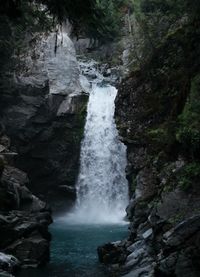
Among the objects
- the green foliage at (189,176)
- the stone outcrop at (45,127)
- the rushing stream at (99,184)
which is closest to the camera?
the green foliage at (189,176)

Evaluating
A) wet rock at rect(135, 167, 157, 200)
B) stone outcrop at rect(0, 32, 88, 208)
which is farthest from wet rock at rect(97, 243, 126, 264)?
stone outcrop at rect(0, 32, 88, 208)

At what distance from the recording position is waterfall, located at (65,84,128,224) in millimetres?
29984

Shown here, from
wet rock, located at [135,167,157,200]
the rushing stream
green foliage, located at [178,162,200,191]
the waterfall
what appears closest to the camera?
green foliage, located at [178,162,200,191]

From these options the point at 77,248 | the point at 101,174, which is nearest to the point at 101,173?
the point at 101,174

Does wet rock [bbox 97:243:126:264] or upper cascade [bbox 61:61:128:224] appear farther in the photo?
upper cascade [bbox 61:61:128:224]

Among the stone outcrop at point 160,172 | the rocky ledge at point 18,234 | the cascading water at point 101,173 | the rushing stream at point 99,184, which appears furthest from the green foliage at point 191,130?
the cascading water at point 101,173

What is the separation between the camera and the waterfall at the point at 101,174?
30.0 m

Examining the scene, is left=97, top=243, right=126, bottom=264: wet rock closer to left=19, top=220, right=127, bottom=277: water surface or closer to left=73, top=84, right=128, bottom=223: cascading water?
left=19, top=220, right=127, bottom=277: water surface

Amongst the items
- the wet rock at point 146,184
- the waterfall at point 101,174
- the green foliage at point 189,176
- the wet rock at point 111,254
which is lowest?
the wet rock at point 111,254

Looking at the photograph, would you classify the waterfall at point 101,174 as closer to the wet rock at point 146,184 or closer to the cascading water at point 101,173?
the cascading water at point 101,173

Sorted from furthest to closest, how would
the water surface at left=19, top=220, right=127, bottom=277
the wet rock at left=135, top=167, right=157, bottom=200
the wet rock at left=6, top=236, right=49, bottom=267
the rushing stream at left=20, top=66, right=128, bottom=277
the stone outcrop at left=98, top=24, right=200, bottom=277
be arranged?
1. the rushing stream at left=20, top=66, right=128, bottom=277
2. the wet rock at left=135, top=167, right=157, bottom=200
3. the wet rock at left=6, top=236, right=49, bottom=267
4. the water surface at left=19, top=220, right=127, bottom=277
5. the stone outcrop at left=98, top=24, right=200, bottom=277

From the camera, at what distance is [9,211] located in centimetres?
1928

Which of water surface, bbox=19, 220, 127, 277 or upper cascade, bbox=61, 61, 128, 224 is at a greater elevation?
upper cascade, bbox=61, 61, 128, 224

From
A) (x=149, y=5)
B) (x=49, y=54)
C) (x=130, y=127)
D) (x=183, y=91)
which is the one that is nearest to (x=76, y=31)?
(x=183, y=91)
